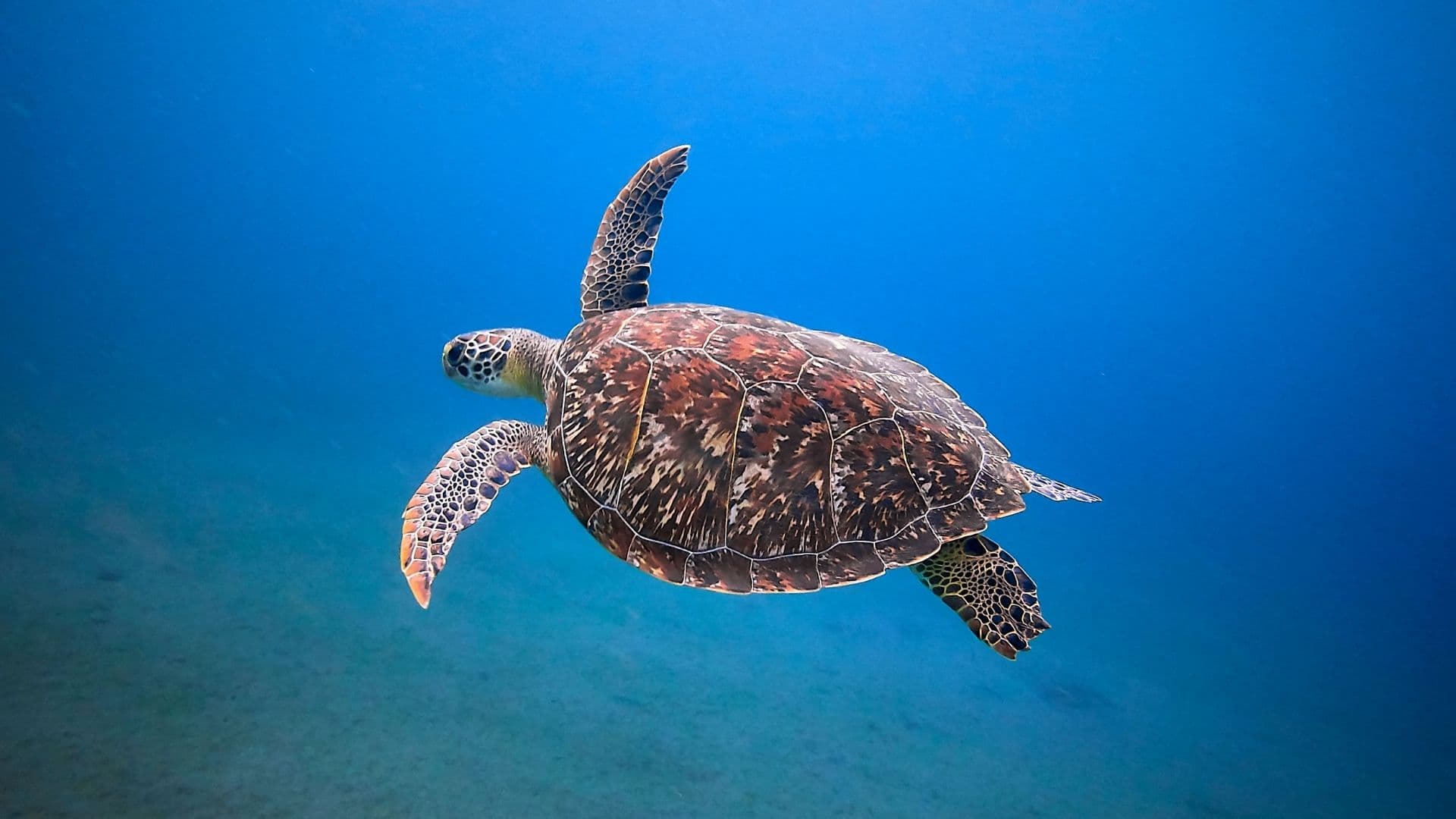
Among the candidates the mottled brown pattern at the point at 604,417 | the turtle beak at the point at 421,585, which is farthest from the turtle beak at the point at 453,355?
the turtle beak at the point at 421,585

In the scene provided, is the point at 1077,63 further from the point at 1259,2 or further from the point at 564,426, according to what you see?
the point at 564,426

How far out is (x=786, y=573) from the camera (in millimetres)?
2473

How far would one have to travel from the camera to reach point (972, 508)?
8.32ft

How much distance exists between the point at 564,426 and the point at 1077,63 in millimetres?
23234

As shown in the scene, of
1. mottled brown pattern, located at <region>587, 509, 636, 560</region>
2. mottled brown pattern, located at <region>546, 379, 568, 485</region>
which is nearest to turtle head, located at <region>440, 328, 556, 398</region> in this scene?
mottled brown pattern, located at <region>546, 379, 568, 485</region>

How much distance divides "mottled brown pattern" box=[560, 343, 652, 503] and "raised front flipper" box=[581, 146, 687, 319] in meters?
0.99

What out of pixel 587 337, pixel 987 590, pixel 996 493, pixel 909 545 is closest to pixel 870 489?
pixel 909 545

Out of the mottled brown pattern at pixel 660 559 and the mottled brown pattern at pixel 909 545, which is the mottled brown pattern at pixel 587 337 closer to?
the mottled brown pattern at pixel 660 559

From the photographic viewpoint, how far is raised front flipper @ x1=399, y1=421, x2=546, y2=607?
2566 mm

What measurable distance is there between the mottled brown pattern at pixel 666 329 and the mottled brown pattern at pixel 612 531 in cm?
77

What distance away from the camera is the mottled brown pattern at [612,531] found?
263cm

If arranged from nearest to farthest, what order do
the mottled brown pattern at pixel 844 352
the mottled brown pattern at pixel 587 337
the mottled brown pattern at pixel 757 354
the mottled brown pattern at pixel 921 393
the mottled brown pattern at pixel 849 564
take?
the mottled brown pattern at pixel 849 564 < the mottled brown pattern at pixel 757 354 < the mottled brown pattern at pixel 921 393 < the mottled brown pattern at pixel 844 352 < the mottled brown pattern at pixel 587 337

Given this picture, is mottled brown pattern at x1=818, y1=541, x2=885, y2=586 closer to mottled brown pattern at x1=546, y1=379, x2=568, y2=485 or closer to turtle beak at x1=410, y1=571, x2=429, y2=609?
mottled brown pattern at x1=546, y1=379, x2=568, y2=485

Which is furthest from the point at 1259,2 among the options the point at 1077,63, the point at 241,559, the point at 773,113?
the point at 241,559
